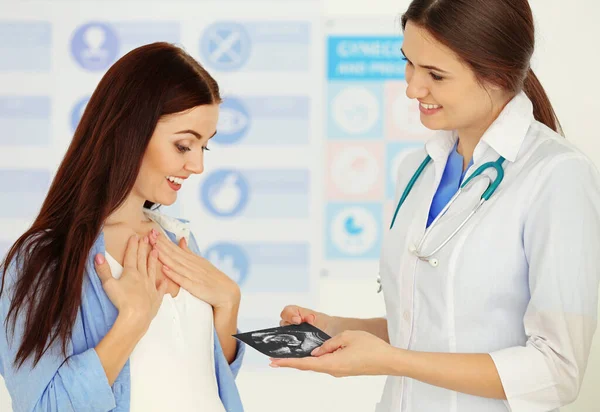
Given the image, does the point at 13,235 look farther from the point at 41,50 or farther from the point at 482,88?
the point at 482,88

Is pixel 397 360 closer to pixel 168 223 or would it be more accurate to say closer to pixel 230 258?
pixel 168 223

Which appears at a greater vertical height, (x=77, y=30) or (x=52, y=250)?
(x=77, y=30)

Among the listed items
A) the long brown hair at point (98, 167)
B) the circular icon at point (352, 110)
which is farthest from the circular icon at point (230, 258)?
the long brown hair at point (98, 167)

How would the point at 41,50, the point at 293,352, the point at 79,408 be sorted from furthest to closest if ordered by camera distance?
the point at 41,50
the point at 293,352
the point at 79,408

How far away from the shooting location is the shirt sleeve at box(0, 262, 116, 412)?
1.48m

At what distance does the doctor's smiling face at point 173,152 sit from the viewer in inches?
67.9

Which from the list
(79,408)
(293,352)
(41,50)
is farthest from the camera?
(41,50)

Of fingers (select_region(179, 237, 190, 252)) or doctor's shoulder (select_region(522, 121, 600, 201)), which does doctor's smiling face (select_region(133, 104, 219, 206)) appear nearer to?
fingers (select_region(179, 237, 190, 252))

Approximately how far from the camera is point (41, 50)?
3184 mm

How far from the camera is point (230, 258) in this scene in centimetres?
321

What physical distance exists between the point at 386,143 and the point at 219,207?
740 mm

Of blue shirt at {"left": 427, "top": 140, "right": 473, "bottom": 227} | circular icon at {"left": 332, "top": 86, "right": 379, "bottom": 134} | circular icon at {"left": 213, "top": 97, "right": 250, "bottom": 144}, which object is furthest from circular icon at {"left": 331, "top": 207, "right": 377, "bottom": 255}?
blue shirt at {"left": 427, "top": 140, "right": 473, "bottom": 227}

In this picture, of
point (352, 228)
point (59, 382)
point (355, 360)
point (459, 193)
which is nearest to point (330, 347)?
point (355, 360)

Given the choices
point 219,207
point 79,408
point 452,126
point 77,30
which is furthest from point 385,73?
point 79,408
